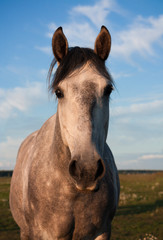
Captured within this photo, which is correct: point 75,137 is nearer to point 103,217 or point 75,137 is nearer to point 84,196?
point 84,196

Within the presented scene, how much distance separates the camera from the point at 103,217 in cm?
327

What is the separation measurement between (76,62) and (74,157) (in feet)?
4.12

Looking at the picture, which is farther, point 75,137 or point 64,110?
point 64,110

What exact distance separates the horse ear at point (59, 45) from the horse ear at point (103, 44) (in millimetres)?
405

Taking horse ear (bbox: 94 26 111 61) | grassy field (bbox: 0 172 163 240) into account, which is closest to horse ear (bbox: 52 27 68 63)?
horse ear (bbox: 94 26 111 61)

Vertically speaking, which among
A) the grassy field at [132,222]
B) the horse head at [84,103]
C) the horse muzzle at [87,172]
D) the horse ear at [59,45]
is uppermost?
the horse ear at [59,45]

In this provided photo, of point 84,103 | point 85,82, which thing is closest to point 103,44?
point 85,82

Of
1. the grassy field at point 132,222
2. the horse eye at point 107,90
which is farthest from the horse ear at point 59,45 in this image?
the grassy field at point 132,222

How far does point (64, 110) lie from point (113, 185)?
1440 millimetres

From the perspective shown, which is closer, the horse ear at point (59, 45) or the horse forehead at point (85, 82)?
the horse forehead at point (85, 82)

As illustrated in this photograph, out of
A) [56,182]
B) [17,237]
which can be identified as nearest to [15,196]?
[56,182]

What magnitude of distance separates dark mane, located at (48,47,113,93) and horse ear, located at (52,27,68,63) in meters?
0.08

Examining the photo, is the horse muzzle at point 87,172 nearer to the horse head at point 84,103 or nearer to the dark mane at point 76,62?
the horse head at point 84,103

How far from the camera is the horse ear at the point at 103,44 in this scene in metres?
A: 3.16
